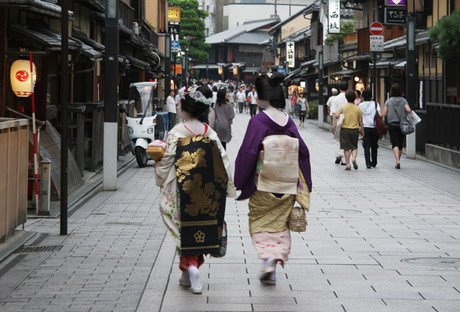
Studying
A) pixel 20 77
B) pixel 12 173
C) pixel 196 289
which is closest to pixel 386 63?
pixel 20 77

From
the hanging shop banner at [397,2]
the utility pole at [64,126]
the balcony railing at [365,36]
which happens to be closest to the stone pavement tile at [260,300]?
the utility pole at [64,126]

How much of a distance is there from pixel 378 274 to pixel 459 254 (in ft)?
5.10

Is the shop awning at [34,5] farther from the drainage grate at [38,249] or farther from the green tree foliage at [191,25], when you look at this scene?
the green tree foliage at [191,25]

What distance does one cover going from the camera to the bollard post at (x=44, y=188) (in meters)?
12.0

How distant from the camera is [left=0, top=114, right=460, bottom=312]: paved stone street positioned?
22.8 ft

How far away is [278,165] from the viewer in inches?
308

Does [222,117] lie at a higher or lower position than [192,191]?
higher

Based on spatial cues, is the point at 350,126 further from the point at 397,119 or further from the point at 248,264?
the point at 248,264

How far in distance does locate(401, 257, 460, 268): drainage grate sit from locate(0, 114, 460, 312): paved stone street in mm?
20

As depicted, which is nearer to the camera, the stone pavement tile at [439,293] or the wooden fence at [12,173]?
the stone pavement tile at [439,293]

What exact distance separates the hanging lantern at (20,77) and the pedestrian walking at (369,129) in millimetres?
9062

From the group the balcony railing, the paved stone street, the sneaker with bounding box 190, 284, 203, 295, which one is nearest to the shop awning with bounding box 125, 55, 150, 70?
the balcony railing

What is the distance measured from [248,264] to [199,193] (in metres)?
1.47

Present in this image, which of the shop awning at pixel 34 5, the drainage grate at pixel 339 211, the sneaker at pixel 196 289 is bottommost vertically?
the sneaker at pixel 196 289
